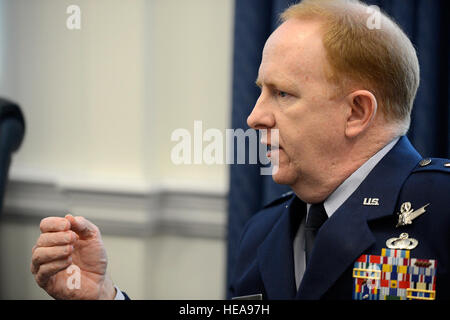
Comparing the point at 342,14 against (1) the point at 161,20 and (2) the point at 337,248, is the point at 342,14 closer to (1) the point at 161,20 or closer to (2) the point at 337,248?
(2) the point at 337,248

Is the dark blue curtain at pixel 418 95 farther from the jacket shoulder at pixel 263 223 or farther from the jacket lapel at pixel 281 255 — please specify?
the jacket lapel at pixel 281 255

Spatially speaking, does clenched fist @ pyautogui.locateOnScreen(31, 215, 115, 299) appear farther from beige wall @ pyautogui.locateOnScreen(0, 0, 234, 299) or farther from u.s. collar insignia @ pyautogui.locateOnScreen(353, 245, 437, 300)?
beige wall @ pyautogui.locateOnScreen(0, 0, 234, 299)

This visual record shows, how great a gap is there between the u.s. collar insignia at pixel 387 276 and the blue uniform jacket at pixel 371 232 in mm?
13

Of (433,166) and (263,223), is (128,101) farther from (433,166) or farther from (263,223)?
(433,166)

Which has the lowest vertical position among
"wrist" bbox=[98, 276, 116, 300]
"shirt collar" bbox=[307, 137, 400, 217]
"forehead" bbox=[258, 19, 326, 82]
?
"wrist" bbox=[98, 276, 116, 300]

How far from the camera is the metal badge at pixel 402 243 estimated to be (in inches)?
41.5

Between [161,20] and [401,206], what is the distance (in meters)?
1.34

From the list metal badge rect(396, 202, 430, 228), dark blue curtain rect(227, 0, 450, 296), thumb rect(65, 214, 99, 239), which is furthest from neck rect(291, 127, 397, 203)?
dark blue curtain rect(227, 0, 450, 296)

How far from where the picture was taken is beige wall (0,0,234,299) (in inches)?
81.4

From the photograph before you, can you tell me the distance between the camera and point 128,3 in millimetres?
2039

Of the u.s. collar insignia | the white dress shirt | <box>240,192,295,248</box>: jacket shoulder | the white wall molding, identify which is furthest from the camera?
the white wall molding

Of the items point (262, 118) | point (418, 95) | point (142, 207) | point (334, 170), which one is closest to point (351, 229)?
point (334, 170)

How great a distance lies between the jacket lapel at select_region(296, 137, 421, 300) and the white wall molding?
1.00 meters
